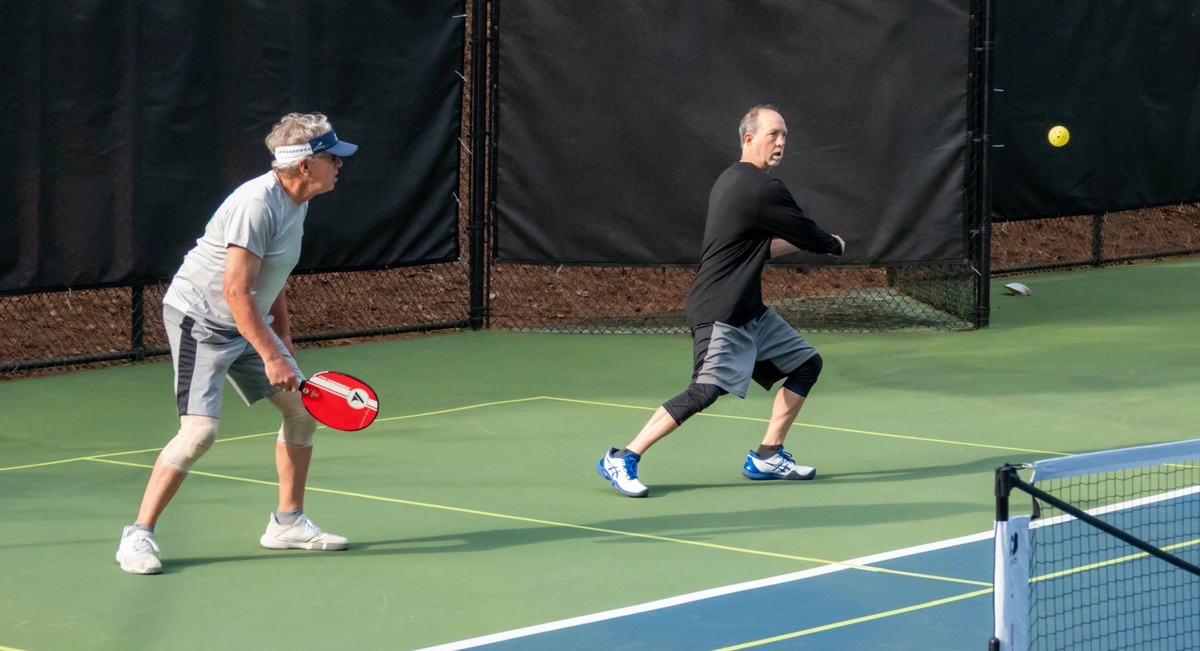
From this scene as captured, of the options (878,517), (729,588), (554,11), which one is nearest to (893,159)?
(554,11)

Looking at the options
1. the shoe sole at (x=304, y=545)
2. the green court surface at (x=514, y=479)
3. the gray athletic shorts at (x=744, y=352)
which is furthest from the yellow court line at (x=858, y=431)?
the shoe sole at (x=304, y=545)

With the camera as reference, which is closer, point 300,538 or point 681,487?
point 300,538

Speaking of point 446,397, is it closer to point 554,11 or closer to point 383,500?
point 383,500

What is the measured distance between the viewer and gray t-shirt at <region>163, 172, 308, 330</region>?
19.6ft

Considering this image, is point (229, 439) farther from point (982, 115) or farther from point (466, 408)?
point (982, 115)

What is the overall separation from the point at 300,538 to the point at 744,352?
2182mm

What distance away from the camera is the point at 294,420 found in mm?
6406

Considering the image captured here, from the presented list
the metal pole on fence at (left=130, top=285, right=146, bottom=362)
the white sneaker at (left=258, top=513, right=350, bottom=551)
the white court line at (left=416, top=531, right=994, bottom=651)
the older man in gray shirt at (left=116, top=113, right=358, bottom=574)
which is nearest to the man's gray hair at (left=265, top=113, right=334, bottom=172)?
the older man in gray shirt at (left=116, top=113, right=358, bottom=574)

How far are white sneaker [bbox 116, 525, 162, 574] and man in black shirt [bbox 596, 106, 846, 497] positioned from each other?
209 centimetres

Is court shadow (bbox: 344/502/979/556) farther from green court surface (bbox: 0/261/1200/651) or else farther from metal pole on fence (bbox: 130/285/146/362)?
metal pole on fence (bbox: 130/285/146/362)

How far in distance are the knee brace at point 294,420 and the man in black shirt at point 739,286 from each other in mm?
1590

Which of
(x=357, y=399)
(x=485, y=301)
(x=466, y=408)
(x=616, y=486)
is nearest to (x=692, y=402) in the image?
(x=616, y=486)

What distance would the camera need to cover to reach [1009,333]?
501 inches

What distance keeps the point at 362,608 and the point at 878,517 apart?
2.38 meters
